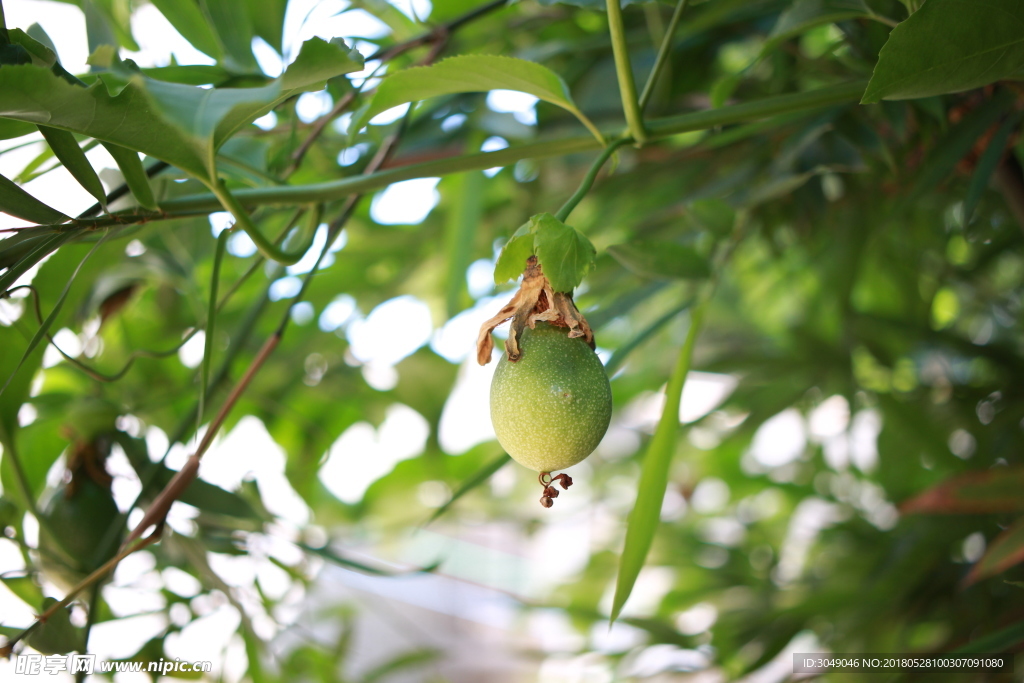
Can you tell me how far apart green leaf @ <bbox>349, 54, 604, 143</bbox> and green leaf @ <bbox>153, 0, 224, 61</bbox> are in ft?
0.49

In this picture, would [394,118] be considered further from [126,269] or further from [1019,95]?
[1019,95]

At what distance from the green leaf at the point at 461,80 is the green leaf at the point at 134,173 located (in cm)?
7

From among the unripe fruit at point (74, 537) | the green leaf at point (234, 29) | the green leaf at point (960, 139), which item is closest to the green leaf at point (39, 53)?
the green leaf at point (234, 29)

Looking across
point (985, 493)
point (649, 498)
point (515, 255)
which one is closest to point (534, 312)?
point (515, 255)

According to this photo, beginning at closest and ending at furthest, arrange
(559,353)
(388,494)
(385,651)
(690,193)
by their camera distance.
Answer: (559,353)
(690,193)
(388,494)
(385,651)

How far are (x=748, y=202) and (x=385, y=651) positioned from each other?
1569 millimetres

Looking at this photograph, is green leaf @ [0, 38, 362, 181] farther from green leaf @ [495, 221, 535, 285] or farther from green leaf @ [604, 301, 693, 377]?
green leaf @ [604, 301, 693, 377]

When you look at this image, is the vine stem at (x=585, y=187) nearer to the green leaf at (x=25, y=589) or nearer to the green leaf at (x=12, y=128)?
the green leaf at (x=12, y=128)

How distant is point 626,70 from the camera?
0.69 feet

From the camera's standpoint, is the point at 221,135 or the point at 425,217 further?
the point at 425,217

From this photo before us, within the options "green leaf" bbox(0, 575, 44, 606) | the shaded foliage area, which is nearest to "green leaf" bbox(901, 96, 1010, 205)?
the shaded foliage area

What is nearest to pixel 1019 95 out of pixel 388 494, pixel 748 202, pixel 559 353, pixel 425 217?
pixel 748 202

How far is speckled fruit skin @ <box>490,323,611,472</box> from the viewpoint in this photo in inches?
6.6

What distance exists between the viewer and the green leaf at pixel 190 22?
1.05 feet
